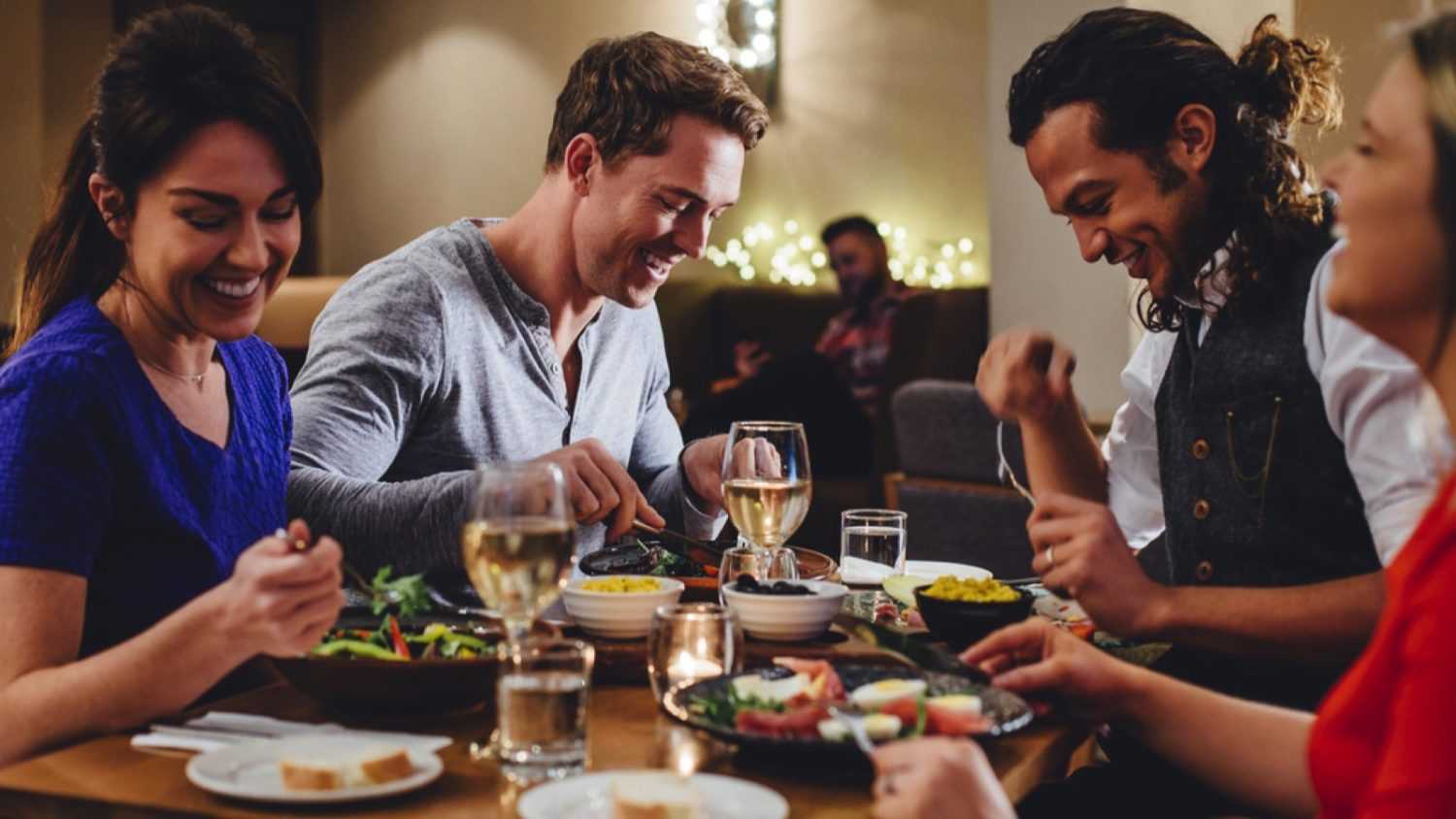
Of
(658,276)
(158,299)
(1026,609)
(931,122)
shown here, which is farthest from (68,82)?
(1026,609)

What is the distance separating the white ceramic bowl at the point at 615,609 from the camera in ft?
4.99

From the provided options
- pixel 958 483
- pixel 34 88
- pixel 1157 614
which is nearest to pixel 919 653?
pixel 1157 614

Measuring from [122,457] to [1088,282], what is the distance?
4.13 m

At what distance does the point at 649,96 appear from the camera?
236cm

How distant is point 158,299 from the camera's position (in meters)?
1.56

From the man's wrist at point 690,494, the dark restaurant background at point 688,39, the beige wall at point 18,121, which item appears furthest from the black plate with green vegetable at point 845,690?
the beige wall at point 18,121

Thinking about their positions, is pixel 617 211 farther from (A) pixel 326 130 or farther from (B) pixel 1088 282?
(A) pixel 326 130

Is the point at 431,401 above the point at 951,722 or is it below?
above

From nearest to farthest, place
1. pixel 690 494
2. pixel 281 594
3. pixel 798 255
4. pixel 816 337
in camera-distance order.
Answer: pixel 281 594
pixel 690 494
pixel 816 337
pixel 798 255

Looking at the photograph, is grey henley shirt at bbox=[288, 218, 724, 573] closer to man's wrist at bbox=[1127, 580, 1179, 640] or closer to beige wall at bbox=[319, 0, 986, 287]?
man's wrist at bbox=[1127, 580, 1179, 640]

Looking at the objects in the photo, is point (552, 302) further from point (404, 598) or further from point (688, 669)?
point (688, 669)

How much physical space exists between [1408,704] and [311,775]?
78 centimetres

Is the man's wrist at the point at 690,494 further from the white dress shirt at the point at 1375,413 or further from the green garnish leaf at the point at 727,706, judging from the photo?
the green garnish leaf at the point at 727,706

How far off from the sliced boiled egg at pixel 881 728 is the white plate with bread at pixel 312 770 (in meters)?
0.35
